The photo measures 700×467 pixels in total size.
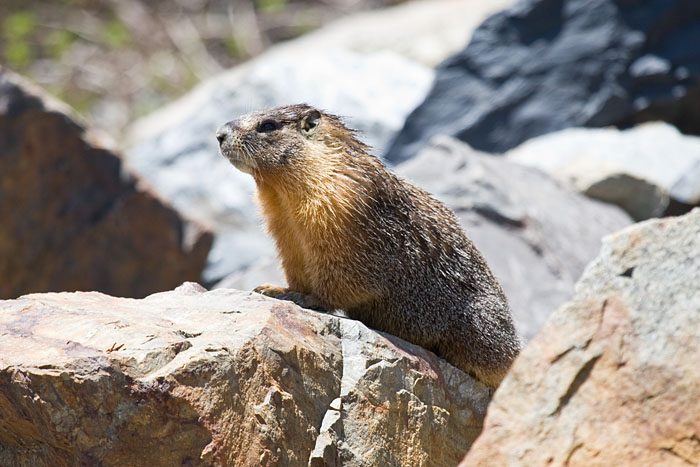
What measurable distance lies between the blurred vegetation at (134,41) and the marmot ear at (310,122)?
493 inches

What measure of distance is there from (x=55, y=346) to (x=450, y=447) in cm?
213

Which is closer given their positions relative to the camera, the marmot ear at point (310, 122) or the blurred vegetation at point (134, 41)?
the marmot ear at point (310, 122)

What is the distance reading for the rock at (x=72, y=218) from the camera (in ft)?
29.8

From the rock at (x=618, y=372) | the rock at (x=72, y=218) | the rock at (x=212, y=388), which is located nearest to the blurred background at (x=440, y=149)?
the rock at (x=72, y=218)

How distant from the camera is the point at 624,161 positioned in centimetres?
1015

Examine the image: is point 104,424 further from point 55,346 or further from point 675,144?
point 675,144

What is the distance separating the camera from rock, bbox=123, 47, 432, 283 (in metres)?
11.4

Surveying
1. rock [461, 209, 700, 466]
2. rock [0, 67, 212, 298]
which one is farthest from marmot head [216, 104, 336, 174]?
rock [0, 67, 212, 298]

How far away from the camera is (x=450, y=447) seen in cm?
475

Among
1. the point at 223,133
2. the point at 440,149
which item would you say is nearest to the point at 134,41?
the point at 440,149

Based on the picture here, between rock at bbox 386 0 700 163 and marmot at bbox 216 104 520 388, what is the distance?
18.7 feet

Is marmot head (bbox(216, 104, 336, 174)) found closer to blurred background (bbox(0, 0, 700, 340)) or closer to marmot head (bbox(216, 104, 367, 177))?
marmot head (bbox(216, 104, 367, 177))

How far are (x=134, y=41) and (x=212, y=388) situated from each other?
1592cm

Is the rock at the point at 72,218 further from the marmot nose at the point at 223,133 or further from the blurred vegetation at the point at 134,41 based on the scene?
the blurred vegetation at the point at 134,41
